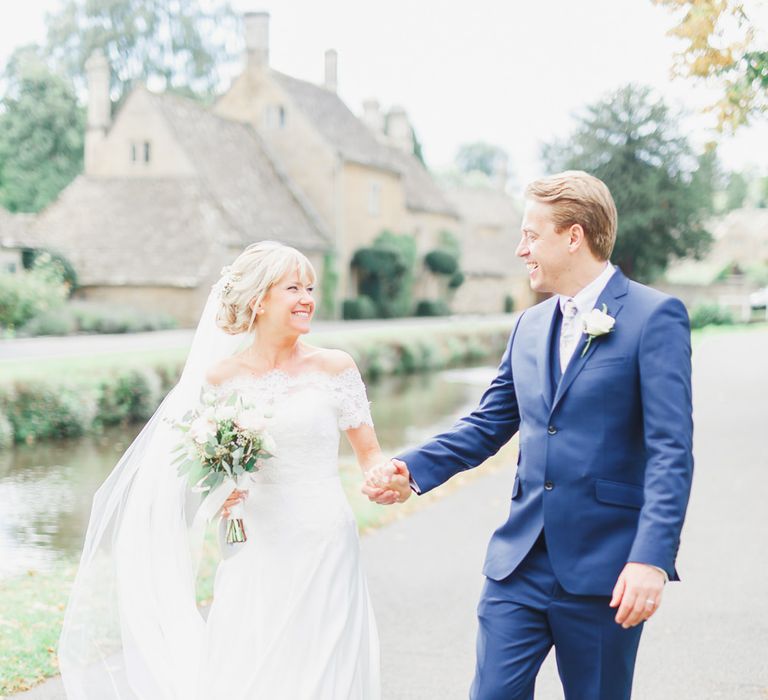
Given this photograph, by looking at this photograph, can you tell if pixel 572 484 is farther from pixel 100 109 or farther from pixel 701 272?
pixel 701 272

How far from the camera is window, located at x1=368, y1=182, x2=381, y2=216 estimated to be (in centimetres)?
4603

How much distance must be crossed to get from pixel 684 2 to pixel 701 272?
236 feet

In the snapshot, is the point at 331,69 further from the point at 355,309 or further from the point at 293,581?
the point at 293,581

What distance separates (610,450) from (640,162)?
42900 mm

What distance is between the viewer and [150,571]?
4363 millimetres

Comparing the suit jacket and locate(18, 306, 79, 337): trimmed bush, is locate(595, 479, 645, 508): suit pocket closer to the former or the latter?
the suit jacket

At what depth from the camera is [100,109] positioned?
143 feet

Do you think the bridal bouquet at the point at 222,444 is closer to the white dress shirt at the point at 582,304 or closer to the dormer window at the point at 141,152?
the white dress shirt at the point at 582,304

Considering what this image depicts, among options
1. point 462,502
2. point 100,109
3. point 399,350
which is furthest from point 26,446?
point 100,109

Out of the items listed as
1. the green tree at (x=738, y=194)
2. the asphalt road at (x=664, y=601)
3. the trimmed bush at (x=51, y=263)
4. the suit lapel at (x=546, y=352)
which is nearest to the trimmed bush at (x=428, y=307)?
the trimmed bush at (x=51, y=263)

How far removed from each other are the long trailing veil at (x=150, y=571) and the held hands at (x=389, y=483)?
2.88 feet

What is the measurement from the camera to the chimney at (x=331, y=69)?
5138 centimetres

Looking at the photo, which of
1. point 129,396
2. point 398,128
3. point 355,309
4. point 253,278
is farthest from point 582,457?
point 398,128

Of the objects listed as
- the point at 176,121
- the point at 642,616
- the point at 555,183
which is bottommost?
the point at 642,616
